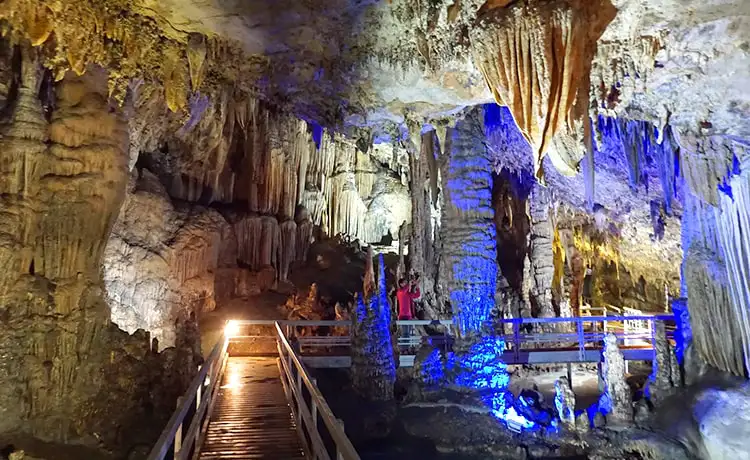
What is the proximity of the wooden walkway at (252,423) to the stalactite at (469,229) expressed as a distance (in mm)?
4121

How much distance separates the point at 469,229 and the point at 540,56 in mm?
5495

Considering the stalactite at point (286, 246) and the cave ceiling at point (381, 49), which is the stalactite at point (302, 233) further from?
the cave ceiling at point (381, 49)

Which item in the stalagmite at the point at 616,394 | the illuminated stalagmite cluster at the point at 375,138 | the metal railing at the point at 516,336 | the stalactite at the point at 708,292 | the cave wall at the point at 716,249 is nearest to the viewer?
the illuminated stalagmite cluster at the point at 375,138

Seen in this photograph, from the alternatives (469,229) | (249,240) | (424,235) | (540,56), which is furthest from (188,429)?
(249,240)

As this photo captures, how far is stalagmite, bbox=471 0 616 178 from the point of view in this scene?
550 cm

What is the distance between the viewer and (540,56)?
5.68 meters

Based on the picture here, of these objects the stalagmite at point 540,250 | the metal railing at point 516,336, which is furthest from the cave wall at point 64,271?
the stalagmite at point 540,250

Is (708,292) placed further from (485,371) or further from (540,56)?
(540,56)

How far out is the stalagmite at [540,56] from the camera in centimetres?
550

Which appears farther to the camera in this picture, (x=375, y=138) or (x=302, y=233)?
(x=302, y=233)

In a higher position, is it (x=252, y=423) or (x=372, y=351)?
(x=372, y=351)

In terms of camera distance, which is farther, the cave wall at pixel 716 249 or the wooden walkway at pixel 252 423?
the cave wall at pixel 716 249

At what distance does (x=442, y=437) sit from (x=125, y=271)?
838 cm

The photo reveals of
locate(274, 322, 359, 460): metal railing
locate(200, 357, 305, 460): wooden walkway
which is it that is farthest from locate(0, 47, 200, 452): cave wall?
locate(274, 322, 359, 460): metal railing
